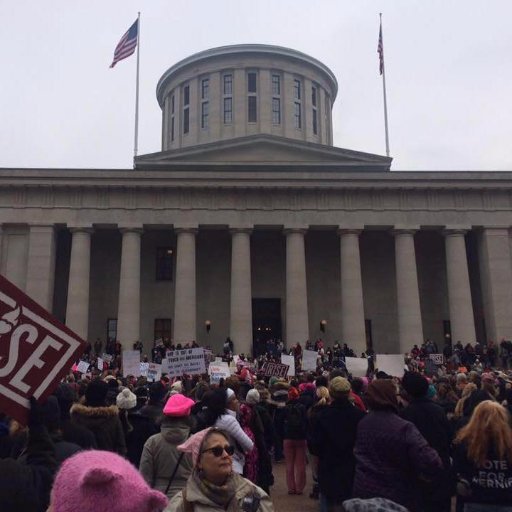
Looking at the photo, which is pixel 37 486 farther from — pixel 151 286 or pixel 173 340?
pixel 151 286

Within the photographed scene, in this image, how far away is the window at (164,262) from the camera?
4284cm

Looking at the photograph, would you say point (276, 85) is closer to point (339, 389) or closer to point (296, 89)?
point (296, 89)

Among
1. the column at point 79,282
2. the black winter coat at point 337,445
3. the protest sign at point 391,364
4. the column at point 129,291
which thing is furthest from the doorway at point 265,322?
the black winter coat at point 337,445

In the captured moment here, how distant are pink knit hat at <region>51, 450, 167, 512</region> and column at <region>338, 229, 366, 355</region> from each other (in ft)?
117

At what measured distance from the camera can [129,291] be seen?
38.0 m

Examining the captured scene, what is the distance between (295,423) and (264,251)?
3216cm

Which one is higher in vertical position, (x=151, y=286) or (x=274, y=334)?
(x=151, y=286)

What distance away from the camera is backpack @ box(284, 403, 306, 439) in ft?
37.4

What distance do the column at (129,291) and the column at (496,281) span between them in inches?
875

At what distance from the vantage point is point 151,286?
42.6 m

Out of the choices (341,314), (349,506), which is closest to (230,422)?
(349,506)

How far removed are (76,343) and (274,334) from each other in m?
38.6

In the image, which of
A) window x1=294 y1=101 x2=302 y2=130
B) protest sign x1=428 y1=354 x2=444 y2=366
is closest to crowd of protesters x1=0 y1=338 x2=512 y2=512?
protest sign x1=428 y1=354 x2=444 y2=366

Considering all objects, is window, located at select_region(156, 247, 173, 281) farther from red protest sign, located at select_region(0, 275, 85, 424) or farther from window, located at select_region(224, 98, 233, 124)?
red protest sign, located at select_region(0, 275, 85, 424)
